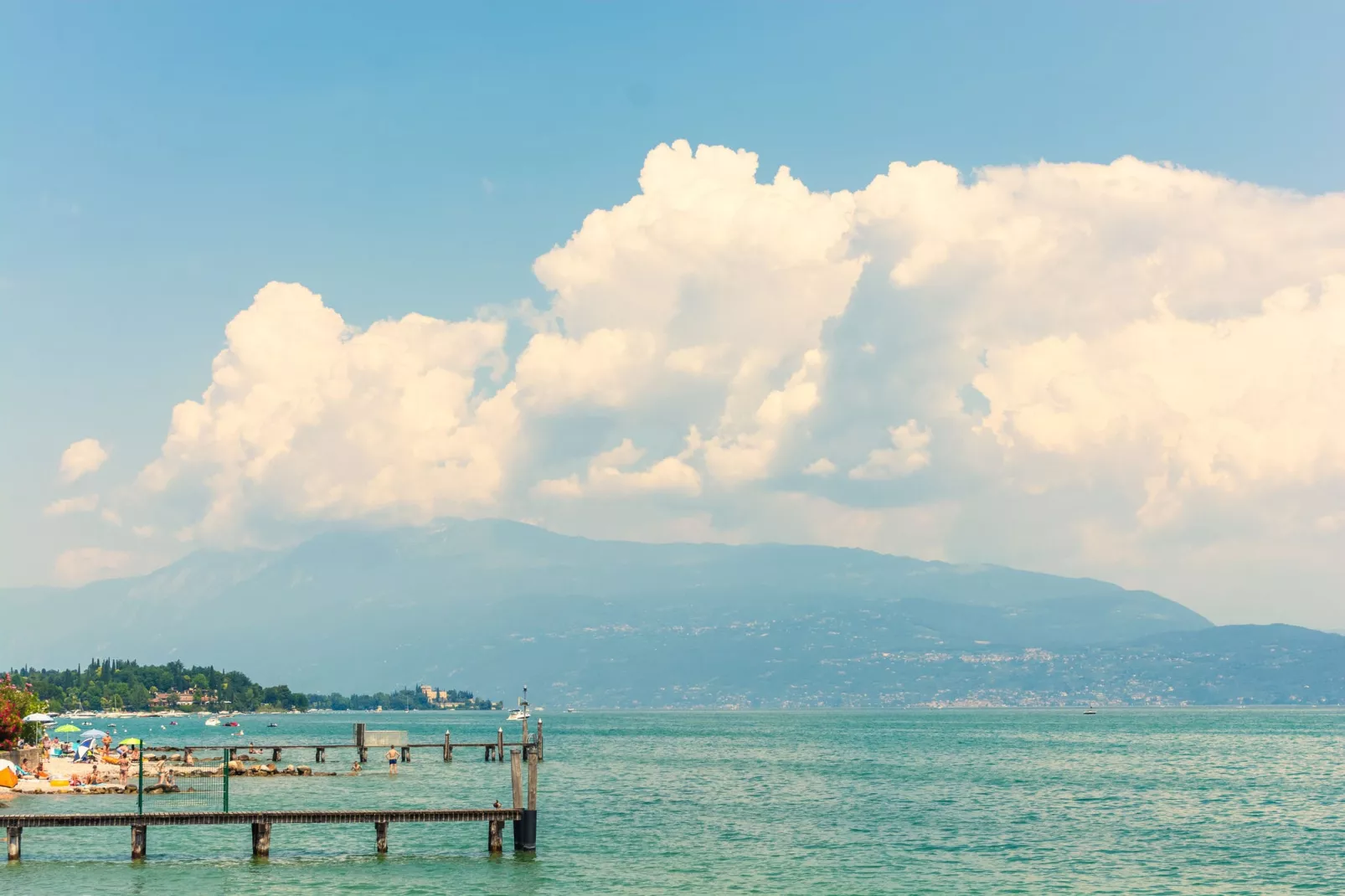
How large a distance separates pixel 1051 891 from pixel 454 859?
23.4m

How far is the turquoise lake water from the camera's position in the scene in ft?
166

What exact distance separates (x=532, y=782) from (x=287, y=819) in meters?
9.55

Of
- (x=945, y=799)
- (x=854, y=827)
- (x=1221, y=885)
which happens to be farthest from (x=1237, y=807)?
(x=1221, y=885)

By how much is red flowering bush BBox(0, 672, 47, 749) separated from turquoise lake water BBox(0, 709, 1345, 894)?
39.6 feet

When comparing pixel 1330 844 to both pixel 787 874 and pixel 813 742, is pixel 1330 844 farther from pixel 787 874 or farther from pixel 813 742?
pixel 813 742

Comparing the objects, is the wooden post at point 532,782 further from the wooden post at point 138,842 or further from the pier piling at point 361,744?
the pier piling at point 361,744

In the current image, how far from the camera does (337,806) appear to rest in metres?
79.4

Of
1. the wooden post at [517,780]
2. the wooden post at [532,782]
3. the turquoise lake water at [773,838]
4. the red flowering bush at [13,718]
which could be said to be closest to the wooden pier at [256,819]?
the wooden post at [517,780]

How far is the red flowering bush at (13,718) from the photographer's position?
8794cm

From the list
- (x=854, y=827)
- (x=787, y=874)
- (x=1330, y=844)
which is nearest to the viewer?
(x=787, y=874)

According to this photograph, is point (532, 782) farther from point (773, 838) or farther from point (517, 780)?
point (773, 838)

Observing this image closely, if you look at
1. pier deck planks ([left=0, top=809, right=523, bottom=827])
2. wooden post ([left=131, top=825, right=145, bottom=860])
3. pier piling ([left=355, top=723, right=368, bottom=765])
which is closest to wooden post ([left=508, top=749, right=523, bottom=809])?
pier deck planks ([left=0, top=809, right=523, bottom=827])

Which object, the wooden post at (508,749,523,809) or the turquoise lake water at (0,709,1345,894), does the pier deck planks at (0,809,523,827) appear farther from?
the turquoise lake water at (0,709,1345,894)

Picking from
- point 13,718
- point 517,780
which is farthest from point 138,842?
point 13,718
